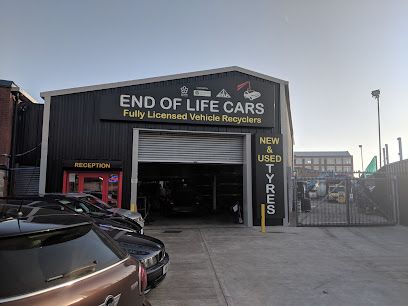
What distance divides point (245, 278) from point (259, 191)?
7.95 metres

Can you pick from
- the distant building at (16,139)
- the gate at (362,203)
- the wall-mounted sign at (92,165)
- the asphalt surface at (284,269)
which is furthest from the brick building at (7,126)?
the gate at (362,203)

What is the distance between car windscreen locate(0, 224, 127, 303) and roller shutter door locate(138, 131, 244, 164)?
38.9ft

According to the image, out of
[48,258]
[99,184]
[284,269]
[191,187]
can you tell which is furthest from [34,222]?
[191,187]

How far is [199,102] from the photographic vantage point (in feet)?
48.2

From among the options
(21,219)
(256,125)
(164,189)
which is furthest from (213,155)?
(21,219)

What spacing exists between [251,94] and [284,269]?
914cm

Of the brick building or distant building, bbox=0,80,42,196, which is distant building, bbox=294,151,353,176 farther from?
the brick building

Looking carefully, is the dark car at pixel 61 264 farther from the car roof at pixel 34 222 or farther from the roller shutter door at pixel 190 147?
the roller shutter door at pixel 190 147

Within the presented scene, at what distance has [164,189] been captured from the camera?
68.3 ft

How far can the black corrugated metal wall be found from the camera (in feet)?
44.9

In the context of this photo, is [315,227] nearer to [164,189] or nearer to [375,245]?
[375,245]

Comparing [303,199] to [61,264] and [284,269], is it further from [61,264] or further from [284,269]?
[61,264]

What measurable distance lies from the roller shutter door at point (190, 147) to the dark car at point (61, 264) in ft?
38.2

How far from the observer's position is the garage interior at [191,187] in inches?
711
